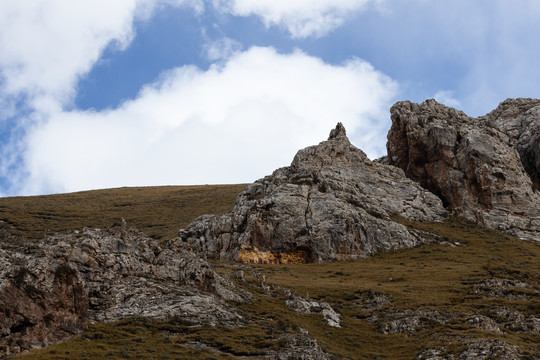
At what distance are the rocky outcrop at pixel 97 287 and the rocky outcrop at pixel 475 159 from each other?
66422 mm

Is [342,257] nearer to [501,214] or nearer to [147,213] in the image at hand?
[501,214]

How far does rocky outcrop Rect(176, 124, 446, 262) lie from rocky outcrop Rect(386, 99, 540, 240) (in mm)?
6199

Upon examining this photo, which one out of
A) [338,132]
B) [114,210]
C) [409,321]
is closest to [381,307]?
[409,321]

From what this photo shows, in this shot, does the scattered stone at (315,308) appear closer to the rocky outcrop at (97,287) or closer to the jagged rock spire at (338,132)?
the rocky outcrop at (97,287)

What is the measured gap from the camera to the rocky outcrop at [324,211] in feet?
309

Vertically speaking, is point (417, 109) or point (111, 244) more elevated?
point (417, 109)

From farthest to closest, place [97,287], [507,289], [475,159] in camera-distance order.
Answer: [475,159] < [507,289] < [97,287]

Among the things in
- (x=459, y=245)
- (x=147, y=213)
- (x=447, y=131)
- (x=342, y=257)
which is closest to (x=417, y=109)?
(x=447, y=131)

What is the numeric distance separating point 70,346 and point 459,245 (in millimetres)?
72261

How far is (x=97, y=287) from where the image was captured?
47188mm

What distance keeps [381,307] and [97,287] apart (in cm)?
2987

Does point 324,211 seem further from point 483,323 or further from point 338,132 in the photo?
point 483,323

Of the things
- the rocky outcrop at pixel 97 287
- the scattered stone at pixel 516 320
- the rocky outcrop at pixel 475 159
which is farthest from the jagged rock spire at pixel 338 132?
the scattered stone at pixel 516 320

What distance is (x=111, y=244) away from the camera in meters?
51.8
